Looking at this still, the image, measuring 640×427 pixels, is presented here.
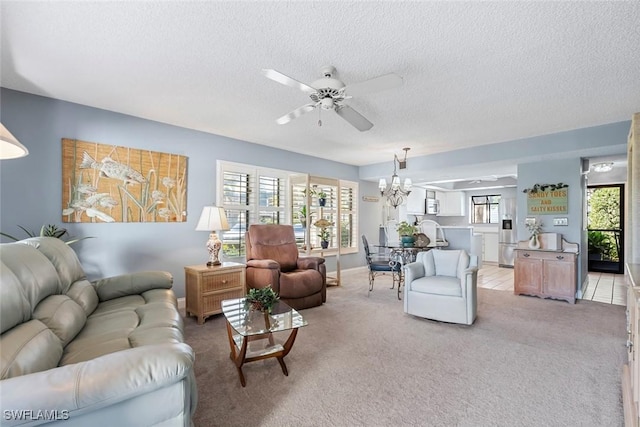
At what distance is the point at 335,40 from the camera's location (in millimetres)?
2139

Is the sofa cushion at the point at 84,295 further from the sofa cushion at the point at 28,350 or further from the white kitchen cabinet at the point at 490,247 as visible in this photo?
the white kitchen cabinet at the point at 490,247

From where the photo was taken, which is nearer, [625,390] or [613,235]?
[625,390]

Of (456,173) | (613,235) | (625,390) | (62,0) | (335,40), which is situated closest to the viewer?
(62,0)

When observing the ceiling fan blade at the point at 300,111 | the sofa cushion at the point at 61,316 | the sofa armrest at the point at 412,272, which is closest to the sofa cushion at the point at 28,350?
the sofa cushion at the point at 61,316

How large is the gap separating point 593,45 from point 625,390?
2.36 m

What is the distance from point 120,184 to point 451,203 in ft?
28.3

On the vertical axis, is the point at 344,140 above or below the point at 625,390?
above

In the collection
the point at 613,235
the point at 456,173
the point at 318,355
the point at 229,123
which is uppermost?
the point at 229,123

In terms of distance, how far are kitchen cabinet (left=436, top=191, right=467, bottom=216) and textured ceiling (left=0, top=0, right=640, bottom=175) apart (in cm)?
545

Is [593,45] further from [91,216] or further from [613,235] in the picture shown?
[613,235]

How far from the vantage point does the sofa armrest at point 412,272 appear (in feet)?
12.2

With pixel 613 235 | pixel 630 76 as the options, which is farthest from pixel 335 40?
pixel 613 235

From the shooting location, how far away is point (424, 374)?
2359mm

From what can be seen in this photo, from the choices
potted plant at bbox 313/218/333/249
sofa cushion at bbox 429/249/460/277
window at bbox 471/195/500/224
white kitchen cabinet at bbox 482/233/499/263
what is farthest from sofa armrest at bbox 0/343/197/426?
window at bbox 471/195/500/224
